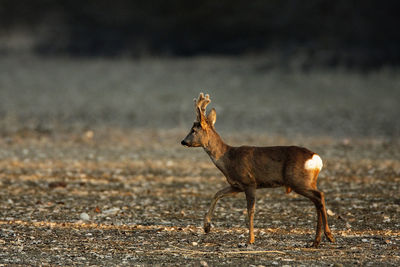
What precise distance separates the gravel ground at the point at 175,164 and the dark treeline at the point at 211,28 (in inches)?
97.4

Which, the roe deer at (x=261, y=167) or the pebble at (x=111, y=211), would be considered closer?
the roe deer at (x=261, y=167)

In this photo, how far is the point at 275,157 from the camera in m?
7.93

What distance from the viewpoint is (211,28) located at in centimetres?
3641

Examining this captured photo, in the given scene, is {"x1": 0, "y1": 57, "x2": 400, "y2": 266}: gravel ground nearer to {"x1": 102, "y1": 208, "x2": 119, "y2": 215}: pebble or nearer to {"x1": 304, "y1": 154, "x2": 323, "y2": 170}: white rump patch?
{"x1": 102, "y1": 208, "x2": 119, "y2": 215}: pebble

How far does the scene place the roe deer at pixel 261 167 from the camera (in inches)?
304

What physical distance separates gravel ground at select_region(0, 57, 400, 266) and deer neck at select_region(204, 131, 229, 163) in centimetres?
94

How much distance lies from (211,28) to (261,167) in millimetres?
29011

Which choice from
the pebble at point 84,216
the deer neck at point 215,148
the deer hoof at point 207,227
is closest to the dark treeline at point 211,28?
the pebble at point 84,216

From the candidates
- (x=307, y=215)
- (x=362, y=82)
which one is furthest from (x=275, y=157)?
(x=362, y=82)

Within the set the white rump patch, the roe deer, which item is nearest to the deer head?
the roe deer

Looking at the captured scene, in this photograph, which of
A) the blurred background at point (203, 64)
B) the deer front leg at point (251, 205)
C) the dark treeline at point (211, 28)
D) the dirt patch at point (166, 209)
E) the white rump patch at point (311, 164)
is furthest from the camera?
the dark treeline at point (211, 28)

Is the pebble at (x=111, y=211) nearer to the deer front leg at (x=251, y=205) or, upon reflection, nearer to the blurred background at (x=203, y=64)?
the deer front leg at (x=251, y=205)

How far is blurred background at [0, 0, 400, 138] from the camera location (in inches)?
866

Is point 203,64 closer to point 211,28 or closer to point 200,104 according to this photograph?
point 211,28
